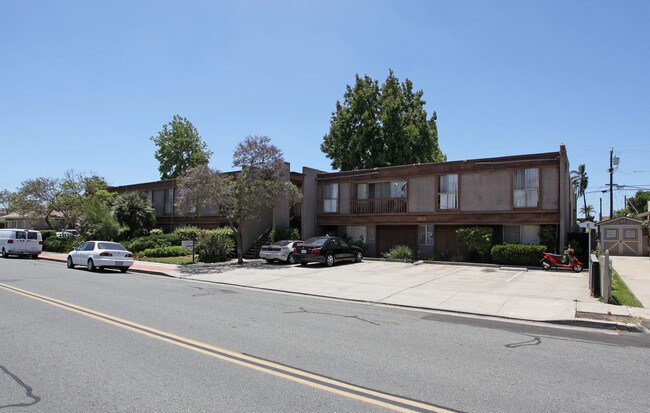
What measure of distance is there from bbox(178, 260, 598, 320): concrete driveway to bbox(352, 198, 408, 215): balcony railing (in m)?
4.14

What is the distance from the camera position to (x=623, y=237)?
36688mm

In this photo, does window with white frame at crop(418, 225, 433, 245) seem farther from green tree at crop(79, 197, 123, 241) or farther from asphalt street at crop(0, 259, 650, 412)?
green tree at crop(79, 197, 123, 241)

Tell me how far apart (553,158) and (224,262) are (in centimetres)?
1747

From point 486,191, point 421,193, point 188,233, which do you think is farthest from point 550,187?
point 188,233

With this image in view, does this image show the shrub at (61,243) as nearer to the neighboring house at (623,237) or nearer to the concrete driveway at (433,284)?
the concrete driveway at (433,284)

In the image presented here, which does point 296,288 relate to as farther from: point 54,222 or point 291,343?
point 54,222

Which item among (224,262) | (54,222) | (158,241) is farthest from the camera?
(54,222)

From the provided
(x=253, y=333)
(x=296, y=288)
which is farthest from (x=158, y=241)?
(x=253, y=333)

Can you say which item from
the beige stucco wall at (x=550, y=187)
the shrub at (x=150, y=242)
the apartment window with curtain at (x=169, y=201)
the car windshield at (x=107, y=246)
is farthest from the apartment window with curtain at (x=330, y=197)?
the car windshield at (x=107, y=246)

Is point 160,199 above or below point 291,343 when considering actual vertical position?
above

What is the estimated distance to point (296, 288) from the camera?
14719 millimetres

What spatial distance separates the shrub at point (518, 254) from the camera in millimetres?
20609

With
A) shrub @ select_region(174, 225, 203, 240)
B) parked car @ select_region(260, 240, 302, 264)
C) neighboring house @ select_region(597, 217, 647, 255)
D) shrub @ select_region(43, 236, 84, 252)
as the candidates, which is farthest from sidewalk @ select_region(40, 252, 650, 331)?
neighboring house @ select_region(597, 217, 647, 255)

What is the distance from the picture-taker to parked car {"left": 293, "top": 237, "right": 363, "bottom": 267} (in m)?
21.4
